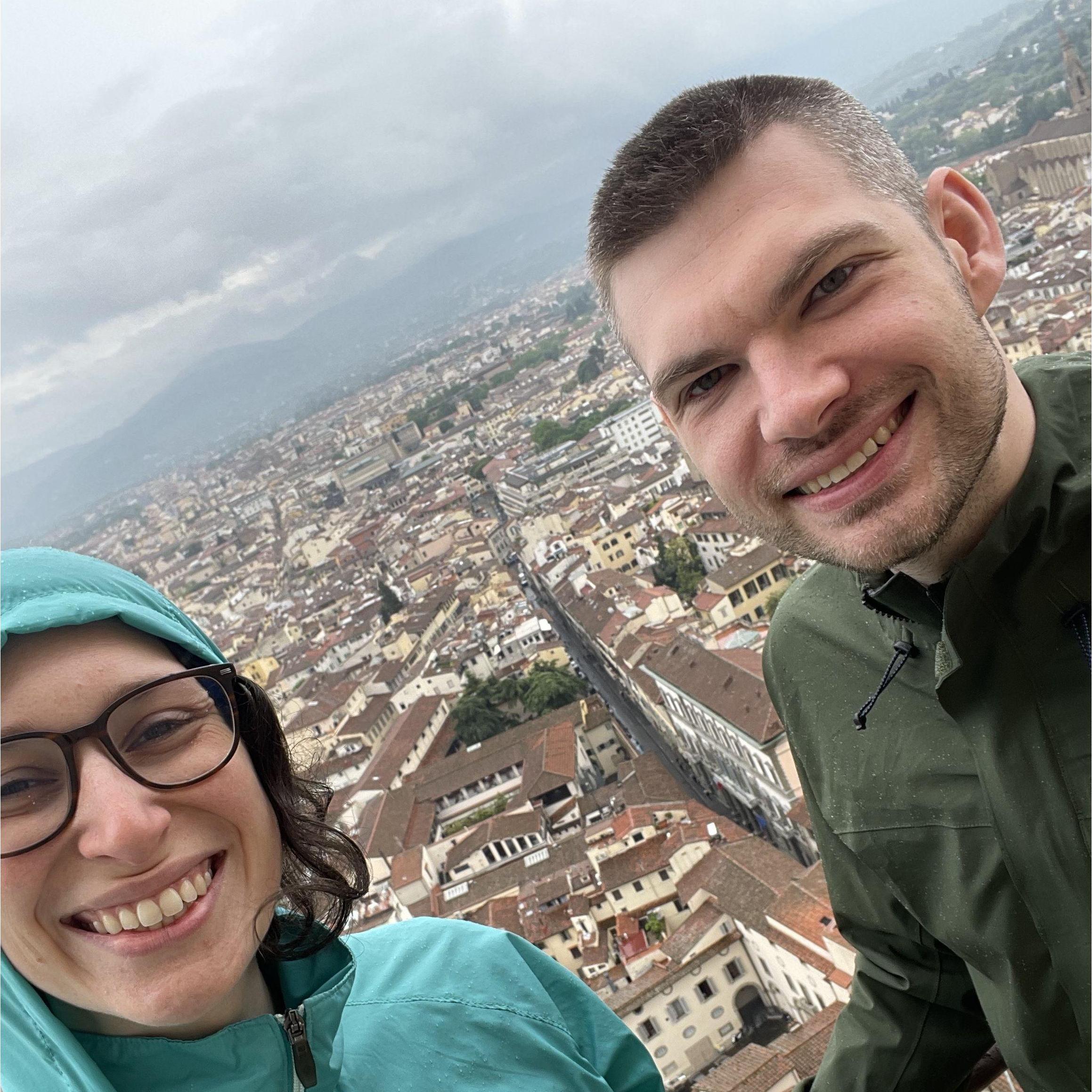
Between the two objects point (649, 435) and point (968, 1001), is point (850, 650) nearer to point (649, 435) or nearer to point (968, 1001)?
point (968, 1001)

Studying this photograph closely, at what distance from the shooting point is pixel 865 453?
117cm

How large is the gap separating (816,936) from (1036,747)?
9860 mm

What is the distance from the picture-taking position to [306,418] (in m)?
116

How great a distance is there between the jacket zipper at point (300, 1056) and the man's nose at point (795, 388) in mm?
1050

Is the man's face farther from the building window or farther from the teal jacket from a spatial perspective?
the building window

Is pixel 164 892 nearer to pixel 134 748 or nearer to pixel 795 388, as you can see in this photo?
pixel 134 748

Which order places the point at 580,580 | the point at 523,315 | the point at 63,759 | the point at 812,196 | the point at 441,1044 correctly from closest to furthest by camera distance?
the point at 63,759, the point at 812,196, the point at 441,1044, the point at 580,580, the point at 523,315

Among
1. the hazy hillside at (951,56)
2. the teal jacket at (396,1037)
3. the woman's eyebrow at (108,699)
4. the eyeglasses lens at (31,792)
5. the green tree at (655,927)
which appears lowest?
the green tree at (655,927)

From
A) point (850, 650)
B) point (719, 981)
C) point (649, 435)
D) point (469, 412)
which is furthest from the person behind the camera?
point (469, 412)

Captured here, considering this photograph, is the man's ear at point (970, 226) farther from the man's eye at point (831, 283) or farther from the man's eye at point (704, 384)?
the man's eye at point (704, 384)

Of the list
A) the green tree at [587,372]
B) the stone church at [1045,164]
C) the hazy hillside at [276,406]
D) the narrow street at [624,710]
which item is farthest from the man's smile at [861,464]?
the hazy hillside at [276,406]

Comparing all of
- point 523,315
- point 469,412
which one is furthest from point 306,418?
point 469,412

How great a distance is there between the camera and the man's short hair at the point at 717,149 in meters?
1.30

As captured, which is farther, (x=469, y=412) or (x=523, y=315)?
(x=523, y=315)
